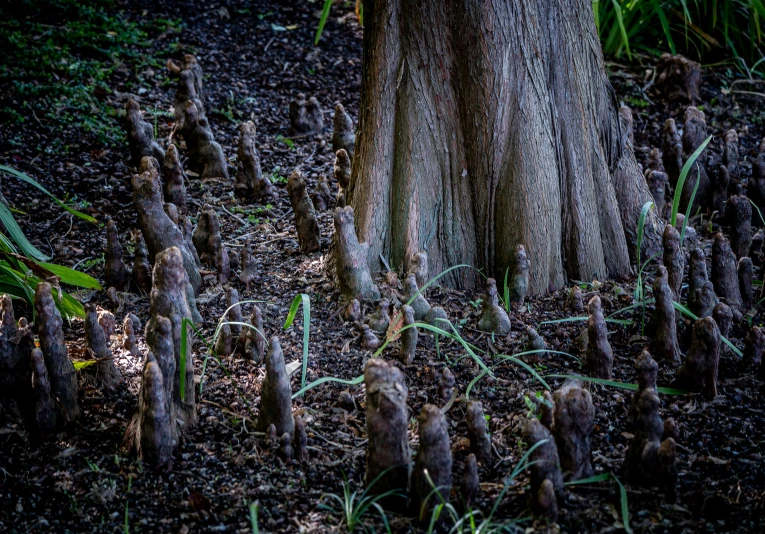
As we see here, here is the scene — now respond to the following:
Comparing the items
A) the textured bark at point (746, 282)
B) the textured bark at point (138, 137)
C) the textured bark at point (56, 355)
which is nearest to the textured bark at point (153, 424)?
the textured bark at point (56, 355)

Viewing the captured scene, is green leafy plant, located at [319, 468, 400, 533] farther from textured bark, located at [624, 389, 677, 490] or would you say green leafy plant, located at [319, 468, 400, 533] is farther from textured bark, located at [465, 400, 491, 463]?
textured bark, located at [624, 389, 677, 490]

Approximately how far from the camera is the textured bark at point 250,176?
5297mm

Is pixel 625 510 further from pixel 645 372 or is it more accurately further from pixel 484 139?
pixel 484 139

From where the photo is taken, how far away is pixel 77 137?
5988 millimetres

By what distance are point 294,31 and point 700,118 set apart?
13.3 ft

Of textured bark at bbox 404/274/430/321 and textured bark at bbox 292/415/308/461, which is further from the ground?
textured bark at bbox 404/274/430/321

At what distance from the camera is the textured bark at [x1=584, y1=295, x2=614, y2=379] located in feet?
11.3

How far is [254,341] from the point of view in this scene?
12.0ft

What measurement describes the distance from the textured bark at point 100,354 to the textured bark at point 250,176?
2.00 m

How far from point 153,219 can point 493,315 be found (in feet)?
5.79

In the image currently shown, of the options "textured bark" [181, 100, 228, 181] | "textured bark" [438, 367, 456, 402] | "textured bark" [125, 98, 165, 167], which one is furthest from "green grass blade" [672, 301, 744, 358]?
"textured bark" [125, 98, 165, 167]

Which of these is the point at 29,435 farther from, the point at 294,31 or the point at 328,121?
the point at 294,31

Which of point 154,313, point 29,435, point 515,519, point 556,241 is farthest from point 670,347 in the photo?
point 29,435

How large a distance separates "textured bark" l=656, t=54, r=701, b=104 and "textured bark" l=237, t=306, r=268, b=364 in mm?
4718
